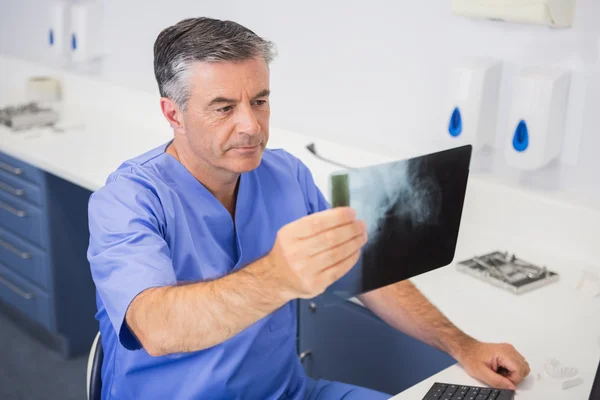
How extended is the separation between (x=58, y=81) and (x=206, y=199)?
7.57ft

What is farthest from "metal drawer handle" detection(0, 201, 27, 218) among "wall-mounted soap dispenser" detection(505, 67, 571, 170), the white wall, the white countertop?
"wall-mounted soap dispenser" detection(505, 67, 571, 170)

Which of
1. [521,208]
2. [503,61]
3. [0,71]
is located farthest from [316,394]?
[0,71]

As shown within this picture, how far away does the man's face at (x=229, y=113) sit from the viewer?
145cm

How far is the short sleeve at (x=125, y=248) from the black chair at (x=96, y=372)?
8.2 inches

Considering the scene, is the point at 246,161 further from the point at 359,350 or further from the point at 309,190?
the point at 359,350

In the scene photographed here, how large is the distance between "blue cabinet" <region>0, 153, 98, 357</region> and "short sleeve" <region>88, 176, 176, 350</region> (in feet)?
4.69

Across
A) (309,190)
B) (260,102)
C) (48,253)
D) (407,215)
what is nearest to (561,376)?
(407,215)

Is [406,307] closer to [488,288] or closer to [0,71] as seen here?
[488,288]

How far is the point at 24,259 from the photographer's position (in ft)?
9.68

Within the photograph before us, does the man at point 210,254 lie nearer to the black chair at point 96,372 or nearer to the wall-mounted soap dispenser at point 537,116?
the black chair at point 96,372

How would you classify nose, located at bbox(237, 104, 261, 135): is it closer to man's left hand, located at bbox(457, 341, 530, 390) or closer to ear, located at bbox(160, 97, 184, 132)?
ear, located at bbox(160, 97, 184, 132)

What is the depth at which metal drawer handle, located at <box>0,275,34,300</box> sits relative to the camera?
2.98 metres

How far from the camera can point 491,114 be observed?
218 centimetres

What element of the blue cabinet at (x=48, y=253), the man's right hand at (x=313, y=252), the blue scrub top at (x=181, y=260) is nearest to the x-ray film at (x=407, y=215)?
the man's right hand at (x=313, y=252)
